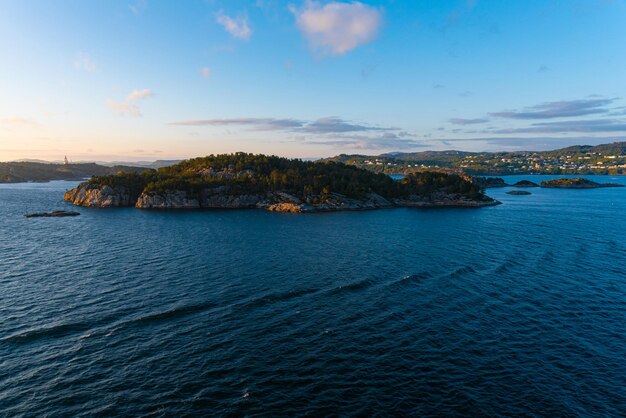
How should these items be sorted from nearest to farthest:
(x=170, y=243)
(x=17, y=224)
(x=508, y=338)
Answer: (x=508, y=338) < (x=170, y=243) < (x=17, y=224)

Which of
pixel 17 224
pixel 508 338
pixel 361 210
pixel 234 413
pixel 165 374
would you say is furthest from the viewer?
pixel 361 210

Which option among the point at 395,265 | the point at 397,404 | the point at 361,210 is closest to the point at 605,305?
the point at 395,265

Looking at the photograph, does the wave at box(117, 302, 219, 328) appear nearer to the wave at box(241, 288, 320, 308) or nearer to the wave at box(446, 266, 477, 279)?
the wave at box(241, 288, 320, 308)

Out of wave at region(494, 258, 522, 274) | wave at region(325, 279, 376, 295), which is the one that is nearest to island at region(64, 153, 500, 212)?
wave at region(494, 258, 522, 274)

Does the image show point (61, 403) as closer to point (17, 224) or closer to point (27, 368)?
point (27, 368)

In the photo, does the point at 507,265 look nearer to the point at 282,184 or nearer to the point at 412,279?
the point at 412,279
